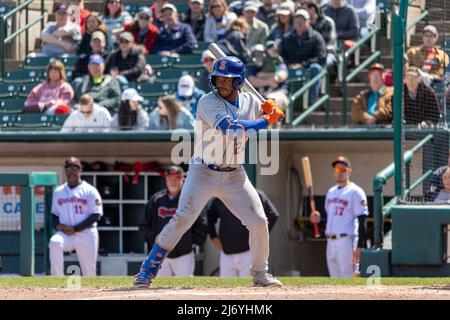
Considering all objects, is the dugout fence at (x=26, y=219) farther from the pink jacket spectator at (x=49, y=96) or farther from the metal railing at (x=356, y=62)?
the metal railing at (x=356, y=62)

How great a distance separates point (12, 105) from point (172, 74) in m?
2.06

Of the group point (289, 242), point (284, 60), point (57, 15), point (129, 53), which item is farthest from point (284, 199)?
point (57, 15)

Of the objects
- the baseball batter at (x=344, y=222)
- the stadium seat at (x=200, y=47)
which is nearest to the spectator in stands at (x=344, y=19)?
the stadium seat at (x=200, y=47)

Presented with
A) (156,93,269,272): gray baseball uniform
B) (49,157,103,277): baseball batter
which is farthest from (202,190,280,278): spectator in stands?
(156,93,269,272): gray baseball uniform

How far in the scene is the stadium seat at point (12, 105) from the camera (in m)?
16.0

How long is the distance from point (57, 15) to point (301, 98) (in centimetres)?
410

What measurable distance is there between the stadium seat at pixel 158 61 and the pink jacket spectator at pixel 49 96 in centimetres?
114

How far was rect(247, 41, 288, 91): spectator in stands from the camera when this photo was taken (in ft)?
49.0

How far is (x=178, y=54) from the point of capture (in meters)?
16.3

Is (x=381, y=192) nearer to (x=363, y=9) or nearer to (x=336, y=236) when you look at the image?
(x=336, y=236)

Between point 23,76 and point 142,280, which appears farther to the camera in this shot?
point 23,76

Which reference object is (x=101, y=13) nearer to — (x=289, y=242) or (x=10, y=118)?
(x=10, y=118)

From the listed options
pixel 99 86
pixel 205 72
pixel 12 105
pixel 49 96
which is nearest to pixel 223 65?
pixel 205 72

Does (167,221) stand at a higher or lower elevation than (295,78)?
lower
